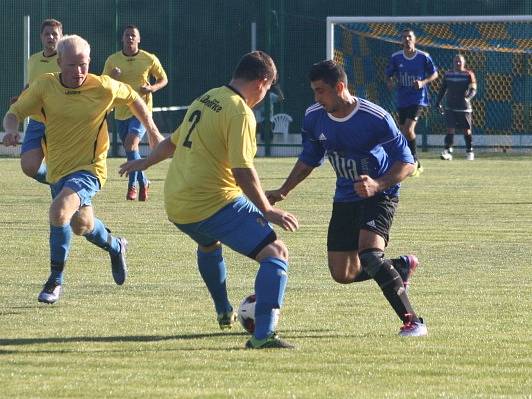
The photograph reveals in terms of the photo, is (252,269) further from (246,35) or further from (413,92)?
(246,35)

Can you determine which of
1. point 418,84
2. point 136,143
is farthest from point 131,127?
point 418,84

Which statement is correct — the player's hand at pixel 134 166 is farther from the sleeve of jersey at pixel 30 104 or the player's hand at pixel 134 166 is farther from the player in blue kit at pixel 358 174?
the sleeve of jersey at pixel 30 104

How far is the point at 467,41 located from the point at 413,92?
23.9 feet

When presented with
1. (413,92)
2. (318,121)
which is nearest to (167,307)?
(318,121)

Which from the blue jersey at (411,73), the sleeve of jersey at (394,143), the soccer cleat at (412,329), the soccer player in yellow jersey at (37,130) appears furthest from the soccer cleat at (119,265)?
the blue jersey at (411,73)

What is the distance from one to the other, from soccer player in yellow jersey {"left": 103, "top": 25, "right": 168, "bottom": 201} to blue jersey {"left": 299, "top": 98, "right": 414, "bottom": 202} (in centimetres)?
882

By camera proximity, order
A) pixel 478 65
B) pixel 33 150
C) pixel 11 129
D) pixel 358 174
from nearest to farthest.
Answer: pixel 358 174, pixel 11 129, pixel 33 150, pixel 478 65

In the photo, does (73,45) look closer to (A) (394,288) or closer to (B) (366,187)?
(B) (366,187)

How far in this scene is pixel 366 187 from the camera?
8.22 meters

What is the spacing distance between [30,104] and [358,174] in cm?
244

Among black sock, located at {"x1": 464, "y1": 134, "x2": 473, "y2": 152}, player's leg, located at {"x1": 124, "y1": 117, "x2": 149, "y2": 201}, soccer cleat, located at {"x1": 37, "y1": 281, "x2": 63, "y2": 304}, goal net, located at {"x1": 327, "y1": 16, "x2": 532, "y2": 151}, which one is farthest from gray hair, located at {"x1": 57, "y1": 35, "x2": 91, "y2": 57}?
goal net, located at {"x1": 327, "y1": 16, "x2": 532, "y2": 151}

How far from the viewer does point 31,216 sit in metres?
16.1

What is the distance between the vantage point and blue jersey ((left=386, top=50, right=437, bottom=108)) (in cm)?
2297

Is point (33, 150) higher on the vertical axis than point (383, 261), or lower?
lower
